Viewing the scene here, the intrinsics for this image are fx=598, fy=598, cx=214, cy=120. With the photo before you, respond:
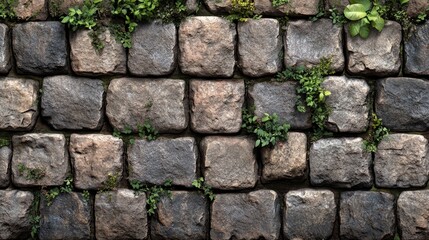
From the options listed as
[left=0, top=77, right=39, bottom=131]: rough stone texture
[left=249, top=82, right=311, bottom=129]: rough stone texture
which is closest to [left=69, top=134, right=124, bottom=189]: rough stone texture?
[left=0, top=77, right=39, bottom=131]: rough stone texture

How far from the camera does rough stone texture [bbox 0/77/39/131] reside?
11.8 feet

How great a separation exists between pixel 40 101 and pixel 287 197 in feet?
5.30

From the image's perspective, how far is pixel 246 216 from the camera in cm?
365

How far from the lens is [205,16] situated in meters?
3.59

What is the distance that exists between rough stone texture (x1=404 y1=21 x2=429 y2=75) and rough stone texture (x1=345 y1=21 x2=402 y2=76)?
3.6 inches

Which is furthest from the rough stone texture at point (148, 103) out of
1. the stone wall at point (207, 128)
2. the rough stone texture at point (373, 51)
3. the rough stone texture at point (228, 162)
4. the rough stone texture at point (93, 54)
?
the rough stone texture at point (373, 51)

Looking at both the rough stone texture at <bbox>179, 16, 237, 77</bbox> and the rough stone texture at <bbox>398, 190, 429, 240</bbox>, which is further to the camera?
the rough stone texture at <bbox>398, 190, 429, 240</bbox>

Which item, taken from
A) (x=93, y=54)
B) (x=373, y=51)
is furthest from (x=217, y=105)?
(x=373, y=51)

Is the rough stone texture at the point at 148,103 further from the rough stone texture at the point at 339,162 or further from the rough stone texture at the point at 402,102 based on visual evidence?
the rough stone texture at the point at 402,102

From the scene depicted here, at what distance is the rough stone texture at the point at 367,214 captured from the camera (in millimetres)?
3670

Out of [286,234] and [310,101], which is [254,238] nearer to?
[286,234]

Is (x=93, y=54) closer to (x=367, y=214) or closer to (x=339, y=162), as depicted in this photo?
(x=339, y=162)

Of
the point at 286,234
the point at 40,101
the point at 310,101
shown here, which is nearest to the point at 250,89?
the point at 310,101

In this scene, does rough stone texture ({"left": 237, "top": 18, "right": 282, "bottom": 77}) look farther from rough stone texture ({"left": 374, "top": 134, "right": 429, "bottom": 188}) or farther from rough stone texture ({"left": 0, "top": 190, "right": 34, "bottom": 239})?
rough stone texture ({"left": 0, "top": 190, "right": 34, "bottom": 239})
